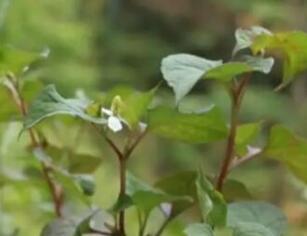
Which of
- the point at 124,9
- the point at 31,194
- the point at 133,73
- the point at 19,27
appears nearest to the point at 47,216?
the point at 31,194

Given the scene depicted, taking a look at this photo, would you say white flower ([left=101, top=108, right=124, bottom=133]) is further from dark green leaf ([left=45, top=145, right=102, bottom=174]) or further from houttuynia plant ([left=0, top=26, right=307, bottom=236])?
dark green leaf ([left=45, top=145, right=102, bottom=174])

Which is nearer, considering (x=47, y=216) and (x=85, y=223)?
(x=85, y=223)

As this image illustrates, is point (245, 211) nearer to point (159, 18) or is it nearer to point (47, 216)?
point (47, 216)

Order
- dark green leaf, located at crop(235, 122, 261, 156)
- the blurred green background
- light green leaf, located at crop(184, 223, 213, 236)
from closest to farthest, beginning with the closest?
1. light green leaf, located at crop(184, 223, 213, 236)
2. dark green leaf, located at crop(235, 122, 261, 156)
3. the blurred green background

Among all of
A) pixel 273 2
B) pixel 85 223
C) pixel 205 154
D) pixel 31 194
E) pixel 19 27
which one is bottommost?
A: pixel 205 154

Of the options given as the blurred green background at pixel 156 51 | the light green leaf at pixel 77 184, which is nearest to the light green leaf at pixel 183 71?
the light green leaf at pixel 77 184

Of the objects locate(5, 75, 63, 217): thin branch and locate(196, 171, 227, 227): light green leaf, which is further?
locate(5, 75, 63, 217): thin branch

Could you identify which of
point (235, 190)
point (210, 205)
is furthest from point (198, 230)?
point (235, 190)

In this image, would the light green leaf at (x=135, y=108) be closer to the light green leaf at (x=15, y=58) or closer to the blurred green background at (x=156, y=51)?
the light green leaf at (x=15, y=58)

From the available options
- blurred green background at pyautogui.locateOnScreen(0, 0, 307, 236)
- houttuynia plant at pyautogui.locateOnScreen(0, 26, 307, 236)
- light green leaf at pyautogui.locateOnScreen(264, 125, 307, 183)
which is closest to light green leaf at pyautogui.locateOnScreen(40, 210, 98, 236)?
houttuynia plant at pyautogui.locateOnScreen(0, 26, 307, 236)

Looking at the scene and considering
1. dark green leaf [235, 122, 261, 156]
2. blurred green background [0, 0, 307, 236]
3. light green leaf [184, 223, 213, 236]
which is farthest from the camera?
blurred green background [0, 0, 307, 236]
